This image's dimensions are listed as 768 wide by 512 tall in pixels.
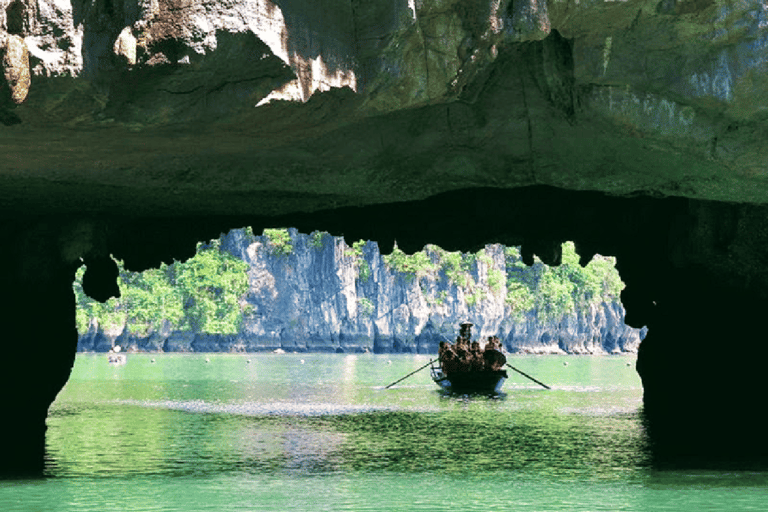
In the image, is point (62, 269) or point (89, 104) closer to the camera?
point (89, 104)

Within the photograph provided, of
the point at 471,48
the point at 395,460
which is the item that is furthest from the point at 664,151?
the point at 395,460

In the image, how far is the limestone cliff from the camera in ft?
221

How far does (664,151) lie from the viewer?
9.20 m

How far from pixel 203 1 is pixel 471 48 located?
1.85m

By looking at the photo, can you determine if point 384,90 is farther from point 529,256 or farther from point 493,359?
point 493,359

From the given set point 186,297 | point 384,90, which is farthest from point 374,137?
point 186,297

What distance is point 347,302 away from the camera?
68938 mm

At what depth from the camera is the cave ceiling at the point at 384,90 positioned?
732 centimetres

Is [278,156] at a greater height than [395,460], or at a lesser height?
greater

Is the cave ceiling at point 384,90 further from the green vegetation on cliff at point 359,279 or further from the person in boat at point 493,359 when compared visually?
the green vegetation on cliff at point 359,279

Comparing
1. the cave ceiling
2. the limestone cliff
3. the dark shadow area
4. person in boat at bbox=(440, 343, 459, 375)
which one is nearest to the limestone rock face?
the cave ceiling

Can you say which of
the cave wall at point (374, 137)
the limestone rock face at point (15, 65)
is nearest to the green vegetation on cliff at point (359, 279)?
the cave wall at point (374, 137)

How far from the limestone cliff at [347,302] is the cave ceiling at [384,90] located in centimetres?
5518

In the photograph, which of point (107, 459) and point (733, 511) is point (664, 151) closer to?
point (733, 511)
